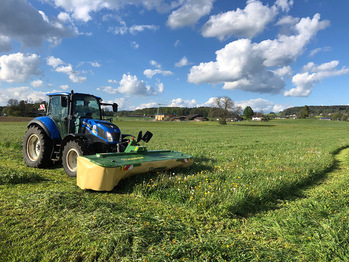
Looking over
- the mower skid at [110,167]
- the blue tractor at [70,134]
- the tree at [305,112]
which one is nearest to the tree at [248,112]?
the tree at [305,112]

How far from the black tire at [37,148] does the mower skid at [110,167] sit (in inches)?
117

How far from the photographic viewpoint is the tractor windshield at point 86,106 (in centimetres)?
768

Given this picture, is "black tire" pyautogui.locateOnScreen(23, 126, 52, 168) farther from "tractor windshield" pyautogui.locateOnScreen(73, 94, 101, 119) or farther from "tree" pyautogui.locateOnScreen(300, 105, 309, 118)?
"tree" pyautogui.locateOnScreen(300, 105, 309, 118)

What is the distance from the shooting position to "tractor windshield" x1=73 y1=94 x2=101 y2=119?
302 inches

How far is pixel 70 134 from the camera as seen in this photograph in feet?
21.8

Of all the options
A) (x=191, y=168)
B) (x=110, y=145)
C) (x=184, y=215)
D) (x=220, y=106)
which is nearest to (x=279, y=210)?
(x=184, y=215)

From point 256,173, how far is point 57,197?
5.18m

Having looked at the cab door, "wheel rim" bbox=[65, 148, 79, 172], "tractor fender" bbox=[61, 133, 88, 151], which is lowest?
"wheel rim" bbox=[65, 148, 79, 172]

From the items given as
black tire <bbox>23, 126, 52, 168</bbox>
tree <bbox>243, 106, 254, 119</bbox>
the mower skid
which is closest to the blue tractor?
black tire <bbox>23, 126, 52, 168</bbox>

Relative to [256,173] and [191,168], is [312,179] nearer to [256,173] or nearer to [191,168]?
[256,173]

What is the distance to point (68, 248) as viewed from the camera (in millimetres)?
2977

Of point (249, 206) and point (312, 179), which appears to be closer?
point (249, 206)

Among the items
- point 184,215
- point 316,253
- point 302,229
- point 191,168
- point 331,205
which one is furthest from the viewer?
point 191,168

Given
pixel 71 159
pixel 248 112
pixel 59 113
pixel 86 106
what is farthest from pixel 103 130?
pixel 248 112
